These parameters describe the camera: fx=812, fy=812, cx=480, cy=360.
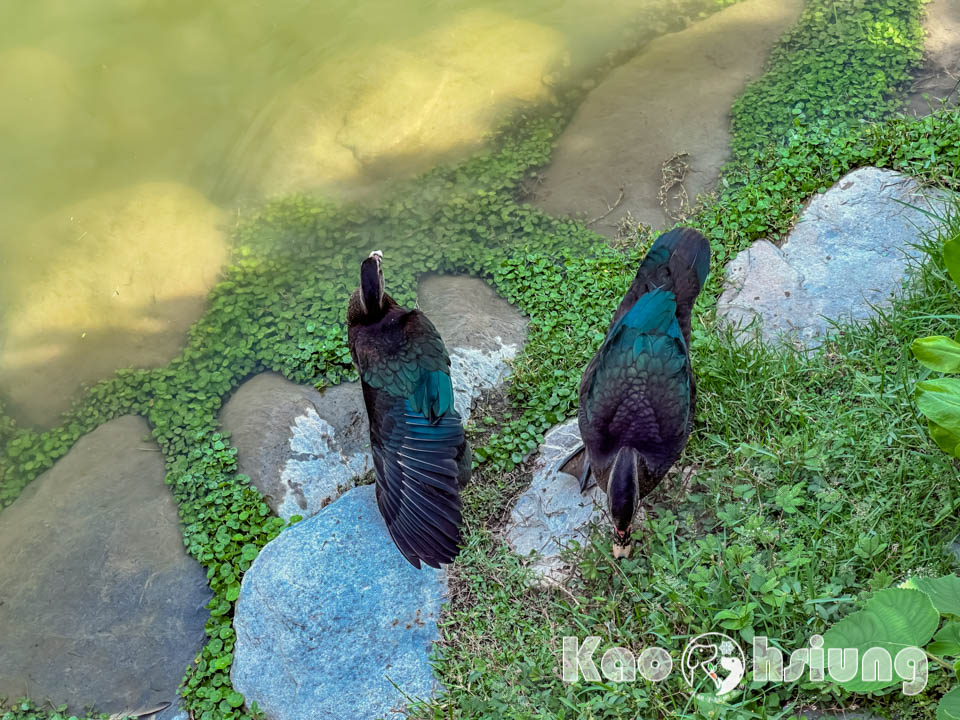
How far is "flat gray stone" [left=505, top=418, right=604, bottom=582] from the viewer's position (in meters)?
3.83

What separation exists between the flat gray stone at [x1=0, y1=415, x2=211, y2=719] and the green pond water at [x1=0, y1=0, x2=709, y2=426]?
78 centimetres

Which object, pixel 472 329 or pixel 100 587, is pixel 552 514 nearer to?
pixel 472 329

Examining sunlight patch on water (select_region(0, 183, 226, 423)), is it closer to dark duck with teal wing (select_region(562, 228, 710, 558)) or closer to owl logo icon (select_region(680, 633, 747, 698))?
dark duck with teal wing (select_region(562, 228, 710, 558))

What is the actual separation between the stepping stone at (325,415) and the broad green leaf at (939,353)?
249cm

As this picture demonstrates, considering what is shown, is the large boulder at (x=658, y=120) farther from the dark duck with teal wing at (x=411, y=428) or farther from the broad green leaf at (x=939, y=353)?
the broad green leaf at (x=939, y=353)

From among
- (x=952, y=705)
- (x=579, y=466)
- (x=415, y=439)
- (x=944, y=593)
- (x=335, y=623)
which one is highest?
(x=944, y=593)

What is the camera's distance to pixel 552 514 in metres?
4.02

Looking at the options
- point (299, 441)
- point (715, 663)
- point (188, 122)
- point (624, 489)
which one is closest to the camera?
point (715, 663)

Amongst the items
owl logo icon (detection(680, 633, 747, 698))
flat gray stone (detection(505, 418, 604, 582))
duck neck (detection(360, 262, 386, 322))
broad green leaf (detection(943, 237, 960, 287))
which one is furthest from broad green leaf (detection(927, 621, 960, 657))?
duck neck (detection(360, 262, 386, 322))

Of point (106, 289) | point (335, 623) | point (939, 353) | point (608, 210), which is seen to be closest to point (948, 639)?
point (939, 353)

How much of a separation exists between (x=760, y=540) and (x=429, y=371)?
1803 mm

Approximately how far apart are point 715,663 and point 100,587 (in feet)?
11.1

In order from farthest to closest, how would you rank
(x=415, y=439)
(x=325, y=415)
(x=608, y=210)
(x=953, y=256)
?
(x=608, y=210) < (x=325, y=415) < (x=415, y=439) < (x=953, y=256)

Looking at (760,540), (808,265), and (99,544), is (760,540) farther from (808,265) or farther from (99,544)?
(99,544)
